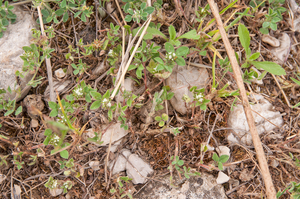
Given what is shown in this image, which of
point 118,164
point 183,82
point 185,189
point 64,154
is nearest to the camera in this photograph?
point 64,154

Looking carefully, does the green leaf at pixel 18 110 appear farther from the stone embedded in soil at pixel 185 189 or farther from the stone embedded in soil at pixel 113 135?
the stone embedded in soil at pixel 185 189

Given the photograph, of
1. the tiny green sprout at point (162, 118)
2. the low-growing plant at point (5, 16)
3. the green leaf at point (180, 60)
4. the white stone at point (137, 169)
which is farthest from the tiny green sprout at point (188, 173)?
the low-growing plant at point (5, 16)

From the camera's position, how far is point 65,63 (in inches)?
101

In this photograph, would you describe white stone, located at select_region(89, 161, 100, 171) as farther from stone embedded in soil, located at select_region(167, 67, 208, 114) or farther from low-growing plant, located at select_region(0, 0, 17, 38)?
low-growing plant, located at select_region(0, 0, 17, 38)

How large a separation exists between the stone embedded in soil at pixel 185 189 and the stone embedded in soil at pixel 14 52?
6.00 ft

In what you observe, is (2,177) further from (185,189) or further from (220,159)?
(220,159)

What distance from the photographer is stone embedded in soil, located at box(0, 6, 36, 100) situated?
2.49 metres

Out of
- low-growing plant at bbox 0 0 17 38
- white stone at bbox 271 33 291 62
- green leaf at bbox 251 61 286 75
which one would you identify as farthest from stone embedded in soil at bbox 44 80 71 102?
white stone at bbox 271 33 291 62

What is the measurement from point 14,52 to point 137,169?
198 centimetres

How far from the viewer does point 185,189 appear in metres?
2.29

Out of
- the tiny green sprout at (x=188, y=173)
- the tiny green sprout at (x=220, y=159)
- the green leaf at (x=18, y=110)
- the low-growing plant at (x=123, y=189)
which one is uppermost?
the green leaf at (x=18, y=110)

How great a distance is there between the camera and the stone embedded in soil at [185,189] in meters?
2.28

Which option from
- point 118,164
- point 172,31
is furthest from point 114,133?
point 172,31

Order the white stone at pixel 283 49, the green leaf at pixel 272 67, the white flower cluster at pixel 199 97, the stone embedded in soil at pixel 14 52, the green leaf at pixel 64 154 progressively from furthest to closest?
the white stone at pixel 283 49 < the stone embedded in soil at pixel 14 52 < the green leaf at pixel 272 67 < the white flower cluster at pixel 199 97 < the green leaf at pixel 64 154
